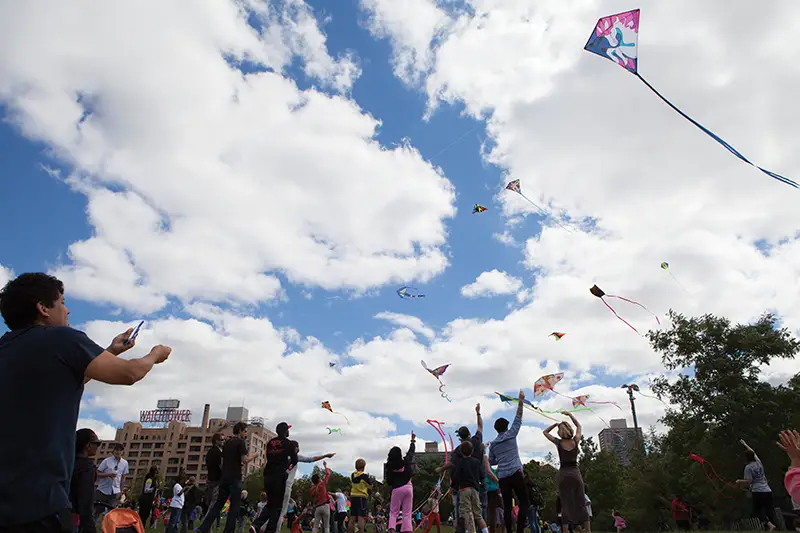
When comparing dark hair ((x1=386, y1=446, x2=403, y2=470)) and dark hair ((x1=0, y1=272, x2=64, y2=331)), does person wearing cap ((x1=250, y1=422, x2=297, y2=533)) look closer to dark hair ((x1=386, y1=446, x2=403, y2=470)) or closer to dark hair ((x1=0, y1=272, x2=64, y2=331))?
dark hair ((x1=386, y1=446, x2=403, y2=470))

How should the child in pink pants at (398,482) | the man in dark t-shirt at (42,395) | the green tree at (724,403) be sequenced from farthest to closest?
1. the green tree at (724,403)
2. the child in pink pants at (398,482)
3. the man in dark t-shirt at (42,395)

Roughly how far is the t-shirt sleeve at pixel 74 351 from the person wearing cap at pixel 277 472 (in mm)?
7363

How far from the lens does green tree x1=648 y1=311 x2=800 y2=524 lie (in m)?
30.7

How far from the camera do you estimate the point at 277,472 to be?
9.34 metres

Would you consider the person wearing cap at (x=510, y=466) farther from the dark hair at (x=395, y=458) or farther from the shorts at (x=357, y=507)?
the shorts at (x=357, y=507)

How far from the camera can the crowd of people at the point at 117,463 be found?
7.66ft

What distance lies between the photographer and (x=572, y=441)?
9.41 metres

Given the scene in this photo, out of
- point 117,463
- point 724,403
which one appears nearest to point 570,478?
point 117,463

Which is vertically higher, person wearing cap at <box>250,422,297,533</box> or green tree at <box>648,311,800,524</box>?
green tree at <box>648,311,800,524</box>

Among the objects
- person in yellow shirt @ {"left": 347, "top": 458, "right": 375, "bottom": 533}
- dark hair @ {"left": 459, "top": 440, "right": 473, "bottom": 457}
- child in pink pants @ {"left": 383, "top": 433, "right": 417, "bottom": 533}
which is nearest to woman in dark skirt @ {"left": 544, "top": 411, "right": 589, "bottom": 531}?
dark hair @ {"left": 459, "top": 440, "right": 473, "bottom": 457}

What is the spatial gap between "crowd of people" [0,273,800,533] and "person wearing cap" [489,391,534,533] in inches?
0.7

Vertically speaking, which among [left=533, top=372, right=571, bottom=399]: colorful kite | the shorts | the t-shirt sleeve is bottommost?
the shorts

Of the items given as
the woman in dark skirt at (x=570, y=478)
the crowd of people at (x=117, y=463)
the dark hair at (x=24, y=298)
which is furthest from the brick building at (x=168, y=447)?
the dark hair at (x=24, y=298)

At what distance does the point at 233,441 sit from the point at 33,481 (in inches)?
298
